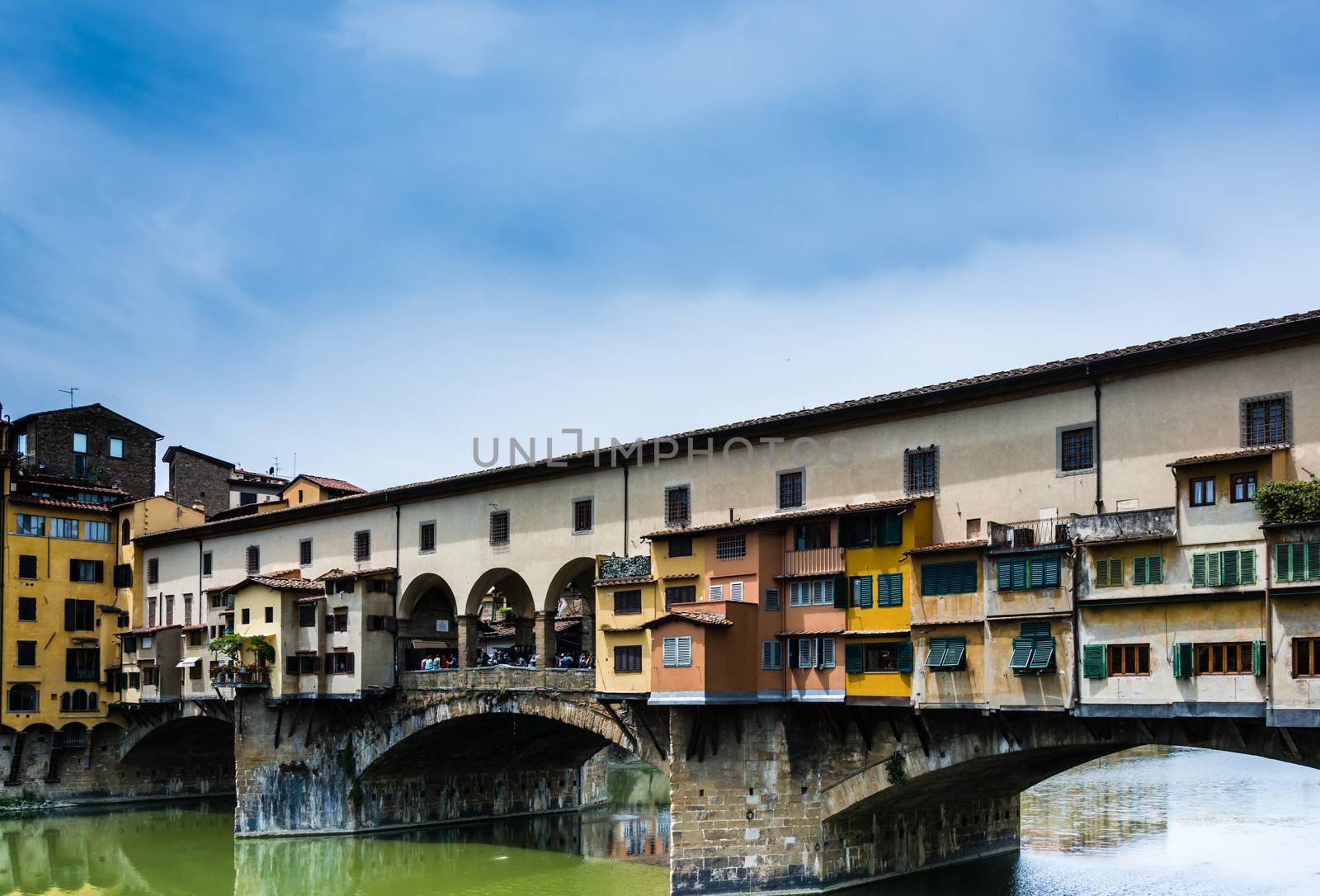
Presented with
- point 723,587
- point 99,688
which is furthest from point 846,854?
point 99,688

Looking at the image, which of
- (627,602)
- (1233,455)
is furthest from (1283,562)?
(627,602)

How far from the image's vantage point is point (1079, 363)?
2933 cm

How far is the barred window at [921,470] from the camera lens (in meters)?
Result: 32.4

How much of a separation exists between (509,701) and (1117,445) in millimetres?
21754

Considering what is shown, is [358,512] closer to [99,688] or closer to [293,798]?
[293,798]

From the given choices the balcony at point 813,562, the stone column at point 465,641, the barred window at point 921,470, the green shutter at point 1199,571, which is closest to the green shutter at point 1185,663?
the green shutter at point 1199,571

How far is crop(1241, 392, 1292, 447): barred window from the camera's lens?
2689 centimetres

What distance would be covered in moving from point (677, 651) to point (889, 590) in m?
5.55

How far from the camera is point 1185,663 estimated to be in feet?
85.6

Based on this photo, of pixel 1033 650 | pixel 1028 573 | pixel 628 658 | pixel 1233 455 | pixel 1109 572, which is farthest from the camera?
pixel 628 658

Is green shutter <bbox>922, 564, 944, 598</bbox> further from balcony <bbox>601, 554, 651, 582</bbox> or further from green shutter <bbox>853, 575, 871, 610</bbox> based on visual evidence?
balcony <bbox>601, 554, 651, 582</bbox>

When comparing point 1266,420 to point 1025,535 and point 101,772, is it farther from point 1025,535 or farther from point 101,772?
point 101,772

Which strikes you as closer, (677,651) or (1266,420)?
(1266,420)

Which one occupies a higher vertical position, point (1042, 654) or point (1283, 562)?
point (1283, 562)
